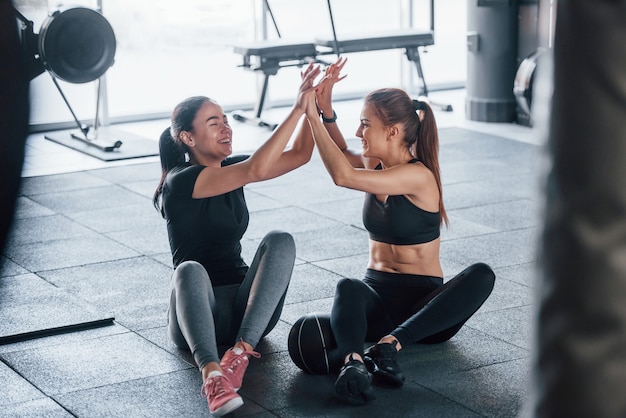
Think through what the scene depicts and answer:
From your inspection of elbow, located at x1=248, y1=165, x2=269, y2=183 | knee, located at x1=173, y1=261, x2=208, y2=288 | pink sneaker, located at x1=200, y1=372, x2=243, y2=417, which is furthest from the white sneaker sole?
elbow, located at x1=248, y1=165, x2=269, y2=183

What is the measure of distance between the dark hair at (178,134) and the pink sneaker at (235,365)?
573mm

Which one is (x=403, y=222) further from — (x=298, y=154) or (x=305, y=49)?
(x=305, y=49)

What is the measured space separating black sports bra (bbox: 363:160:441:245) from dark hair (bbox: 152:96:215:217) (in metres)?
0.58

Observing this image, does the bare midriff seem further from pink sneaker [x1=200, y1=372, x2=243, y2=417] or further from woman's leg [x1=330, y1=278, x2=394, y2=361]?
pink sneaker [x1=200, y1=372, x2=243, y2=417]

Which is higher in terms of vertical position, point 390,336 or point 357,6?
point 357,6

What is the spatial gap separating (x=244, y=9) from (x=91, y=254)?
4.48 m

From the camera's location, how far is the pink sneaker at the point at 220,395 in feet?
7.12

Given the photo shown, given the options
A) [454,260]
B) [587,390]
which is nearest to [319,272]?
[454,260]

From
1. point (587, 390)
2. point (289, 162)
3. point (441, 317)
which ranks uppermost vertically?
point (587, 390)

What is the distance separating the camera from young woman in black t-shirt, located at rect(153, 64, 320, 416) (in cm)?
242

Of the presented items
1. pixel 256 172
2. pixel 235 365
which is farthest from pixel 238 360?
pixel 256 172

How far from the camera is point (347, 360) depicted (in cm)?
233

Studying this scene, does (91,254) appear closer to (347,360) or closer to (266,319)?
(266,319)

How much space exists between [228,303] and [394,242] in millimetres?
509
